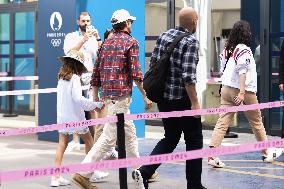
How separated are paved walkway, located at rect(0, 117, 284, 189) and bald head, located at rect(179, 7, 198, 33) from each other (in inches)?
69.7

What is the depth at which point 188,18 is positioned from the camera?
6414 millimetres

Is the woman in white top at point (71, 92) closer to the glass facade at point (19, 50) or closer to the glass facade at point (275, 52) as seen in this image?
the glass facade at point (275, 52)

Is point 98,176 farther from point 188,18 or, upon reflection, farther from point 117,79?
point 188,18

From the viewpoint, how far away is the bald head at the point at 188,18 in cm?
640

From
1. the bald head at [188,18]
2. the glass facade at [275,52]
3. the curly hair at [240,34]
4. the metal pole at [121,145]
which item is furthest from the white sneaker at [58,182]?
the glass facade at [275,52]

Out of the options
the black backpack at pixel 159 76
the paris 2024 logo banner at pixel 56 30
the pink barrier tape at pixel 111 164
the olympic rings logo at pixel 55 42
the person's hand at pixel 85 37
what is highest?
the paris 2024 logo banner at pixel 56 30

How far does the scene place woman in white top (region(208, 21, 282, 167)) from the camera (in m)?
7.93

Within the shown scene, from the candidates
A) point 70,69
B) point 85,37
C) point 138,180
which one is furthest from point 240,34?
point 138,180

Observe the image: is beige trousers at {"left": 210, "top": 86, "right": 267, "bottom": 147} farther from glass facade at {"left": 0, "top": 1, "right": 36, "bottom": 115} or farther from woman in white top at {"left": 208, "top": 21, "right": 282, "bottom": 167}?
glass facade at {"left": 0, "top": 1, "right": 36, "bottom": 115}

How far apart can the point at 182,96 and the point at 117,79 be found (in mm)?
739

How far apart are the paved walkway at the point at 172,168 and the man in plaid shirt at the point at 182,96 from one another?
1.97 feet

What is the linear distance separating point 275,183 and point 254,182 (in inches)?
9.2

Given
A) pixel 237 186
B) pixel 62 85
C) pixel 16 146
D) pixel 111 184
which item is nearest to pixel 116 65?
pixel 62 85

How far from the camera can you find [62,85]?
7051 mm
